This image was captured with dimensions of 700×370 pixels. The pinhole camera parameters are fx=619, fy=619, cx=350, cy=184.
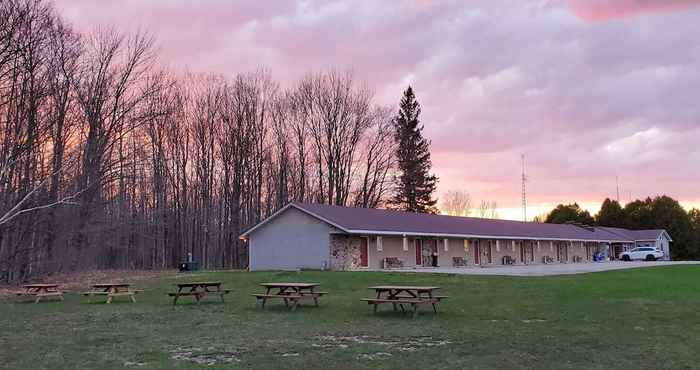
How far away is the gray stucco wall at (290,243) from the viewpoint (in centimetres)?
3234

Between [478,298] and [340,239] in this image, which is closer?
[478,298]

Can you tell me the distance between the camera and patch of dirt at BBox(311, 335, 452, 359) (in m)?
9.52

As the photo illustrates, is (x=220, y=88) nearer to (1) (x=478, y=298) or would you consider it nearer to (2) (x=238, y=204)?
(2) (x=238, y=204)

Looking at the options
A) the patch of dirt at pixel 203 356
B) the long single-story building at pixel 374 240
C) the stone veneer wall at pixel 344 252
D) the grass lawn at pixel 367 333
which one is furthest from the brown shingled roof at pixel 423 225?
the patch of dirt at pixel 203 356

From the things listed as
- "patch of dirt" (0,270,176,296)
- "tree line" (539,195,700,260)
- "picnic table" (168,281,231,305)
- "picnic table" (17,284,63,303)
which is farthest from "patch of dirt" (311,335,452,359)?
"tree line" (539,195,700,260)

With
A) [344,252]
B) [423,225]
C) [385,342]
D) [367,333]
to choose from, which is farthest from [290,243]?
[385,342]

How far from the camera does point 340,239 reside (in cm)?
3244

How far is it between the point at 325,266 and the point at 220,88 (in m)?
22.4

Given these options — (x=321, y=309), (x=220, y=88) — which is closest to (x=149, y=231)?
(x=220, y=88)

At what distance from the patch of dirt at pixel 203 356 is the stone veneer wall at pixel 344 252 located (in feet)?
73.9

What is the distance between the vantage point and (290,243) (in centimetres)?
3388

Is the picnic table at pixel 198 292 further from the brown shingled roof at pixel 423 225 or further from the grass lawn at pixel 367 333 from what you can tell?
the brown shingled roof at pixel 423 225

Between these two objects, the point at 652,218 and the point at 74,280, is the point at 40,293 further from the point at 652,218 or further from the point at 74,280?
the point at 652,218

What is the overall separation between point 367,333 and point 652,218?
2872 inches
